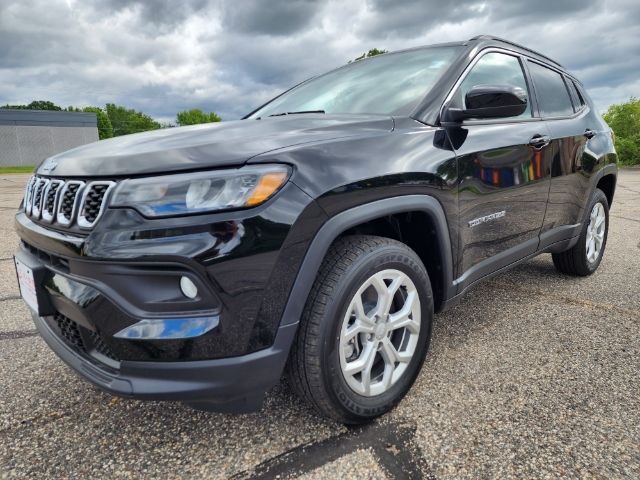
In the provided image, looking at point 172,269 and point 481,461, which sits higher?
point 172,269

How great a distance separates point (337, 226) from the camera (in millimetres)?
1604

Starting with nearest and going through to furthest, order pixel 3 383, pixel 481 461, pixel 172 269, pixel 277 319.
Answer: pixel 172 269
pixel 277 319
pixel 481 461
pixel 3 383

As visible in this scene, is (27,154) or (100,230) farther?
(27,154)

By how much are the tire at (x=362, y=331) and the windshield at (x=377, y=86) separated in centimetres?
79

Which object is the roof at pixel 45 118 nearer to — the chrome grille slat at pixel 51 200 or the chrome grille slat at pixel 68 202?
the chrome grille slat at pixel 51 200

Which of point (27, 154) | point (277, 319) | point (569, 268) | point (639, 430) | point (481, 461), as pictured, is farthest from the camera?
point (27, 154)

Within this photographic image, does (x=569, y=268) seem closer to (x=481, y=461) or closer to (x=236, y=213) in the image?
(x=481, y=461)

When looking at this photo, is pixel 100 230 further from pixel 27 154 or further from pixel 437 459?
pixel 27 154

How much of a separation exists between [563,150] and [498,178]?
1.00m

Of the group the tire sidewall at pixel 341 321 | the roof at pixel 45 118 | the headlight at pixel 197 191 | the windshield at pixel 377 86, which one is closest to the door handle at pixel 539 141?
the windshield at pixel 377 86

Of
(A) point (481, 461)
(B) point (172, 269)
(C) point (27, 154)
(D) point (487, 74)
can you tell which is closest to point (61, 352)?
(B) point (172, 269)

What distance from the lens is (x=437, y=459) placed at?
1.64 m

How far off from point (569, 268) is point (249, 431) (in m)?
3.08

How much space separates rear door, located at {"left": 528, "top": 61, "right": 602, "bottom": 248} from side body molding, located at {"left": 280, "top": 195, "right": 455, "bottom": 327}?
4.59ft
